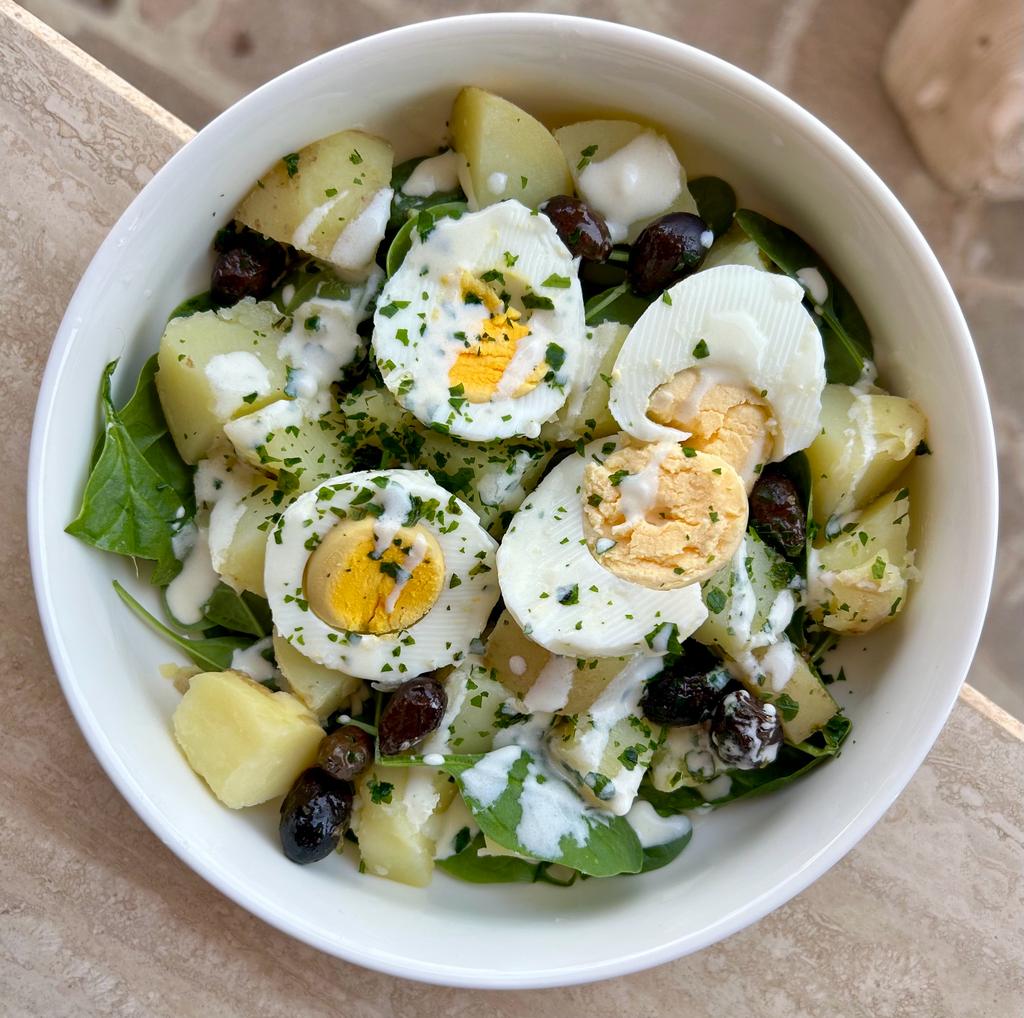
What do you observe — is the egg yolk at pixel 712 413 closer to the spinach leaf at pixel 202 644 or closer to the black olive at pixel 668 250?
the black olive at pixel 668 250

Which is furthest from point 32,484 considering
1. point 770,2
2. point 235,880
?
point 770,2

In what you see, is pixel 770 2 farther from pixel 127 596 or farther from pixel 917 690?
pixel 127 596

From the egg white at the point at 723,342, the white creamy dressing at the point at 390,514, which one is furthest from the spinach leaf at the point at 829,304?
the white creamy dressing at the point at 390,514

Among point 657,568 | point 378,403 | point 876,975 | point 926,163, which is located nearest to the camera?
point 657,568

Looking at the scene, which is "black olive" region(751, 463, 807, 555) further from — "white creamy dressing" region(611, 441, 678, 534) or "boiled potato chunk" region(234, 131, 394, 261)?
"boiled potato chunk" region(234, 131, 394, 261)

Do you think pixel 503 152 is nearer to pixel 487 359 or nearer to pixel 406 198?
pixel 406 198

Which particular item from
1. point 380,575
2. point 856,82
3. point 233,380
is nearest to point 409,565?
point 380,575

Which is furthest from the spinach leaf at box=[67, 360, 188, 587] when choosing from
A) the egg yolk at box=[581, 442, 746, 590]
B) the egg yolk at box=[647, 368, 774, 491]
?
the egg yolk at box=[647, 368, 774, 491]
